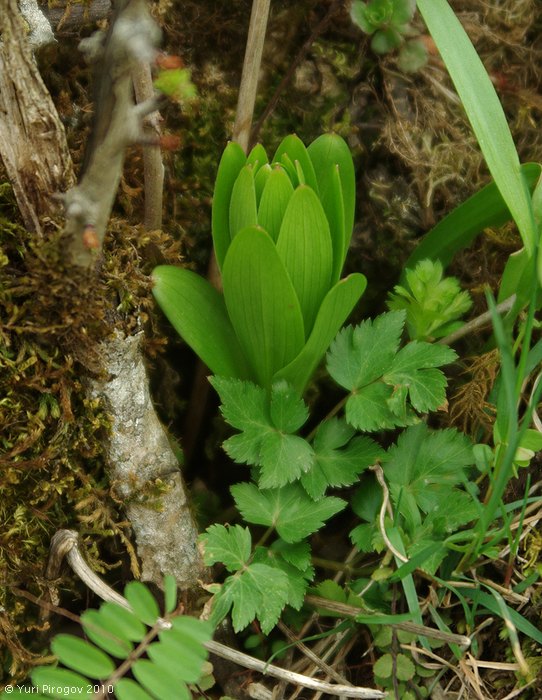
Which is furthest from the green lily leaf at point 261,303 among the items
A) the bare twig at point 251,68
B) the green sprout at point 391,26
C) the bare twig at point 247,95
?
the green sprout at point 391,26

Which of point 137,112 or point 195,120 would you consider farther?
point 195,120

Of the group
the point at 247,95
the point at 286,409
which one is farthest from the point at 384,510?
the point at 247,95

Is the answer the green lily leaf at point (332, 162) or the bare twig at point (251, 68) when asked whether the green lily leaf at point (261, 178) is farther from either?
the bare twig at point (251, 68)

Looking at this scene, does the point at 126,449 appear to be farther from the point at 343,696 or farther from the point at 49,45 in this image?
the point at 49,45

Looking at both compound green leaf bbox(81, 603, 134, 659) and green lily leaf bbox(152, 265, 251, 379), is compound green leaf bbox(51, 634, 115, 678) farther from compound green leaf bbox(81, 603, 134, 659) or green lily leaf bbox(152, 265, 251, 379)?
green lily leaf bbox(152, 265, 251, 379)

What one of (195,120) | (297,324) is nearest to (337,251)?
(297,324)

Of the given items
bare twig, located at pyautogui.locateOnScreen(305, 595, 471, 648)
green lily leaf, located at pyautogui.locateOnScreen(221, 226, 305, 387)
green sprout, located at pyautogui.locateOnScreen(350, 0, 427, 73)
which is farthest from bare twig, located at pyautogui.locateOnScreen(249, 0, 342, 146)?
bare twig, located at pyautogui.locateOnScreen(305, 595, 471, 648)
